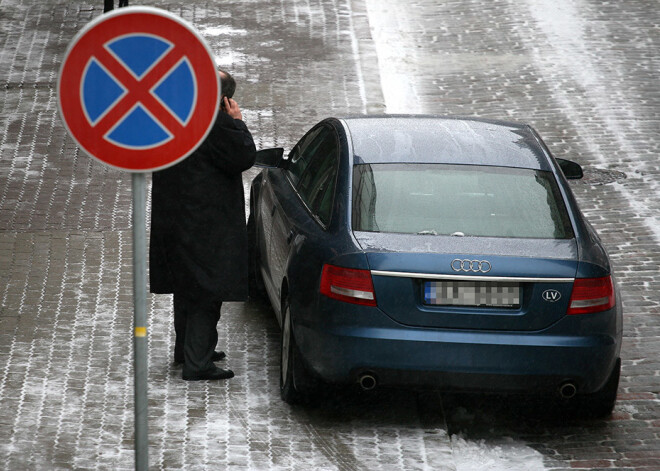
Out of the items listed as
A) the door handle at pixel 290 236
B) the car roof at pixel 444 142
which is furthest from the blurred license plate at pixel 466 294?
the door handle at pixel 290 236

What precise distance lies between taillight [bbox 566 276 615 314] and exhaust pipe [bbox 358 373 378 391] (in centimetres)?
105

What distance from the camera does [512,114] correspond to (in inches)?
564

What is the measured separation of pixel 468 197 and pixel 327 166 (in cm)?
96

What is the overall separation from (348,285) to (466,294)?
0.60 metres

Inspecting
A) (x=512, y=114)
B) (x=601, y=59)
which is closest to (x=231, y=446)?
(x=512, y=114)

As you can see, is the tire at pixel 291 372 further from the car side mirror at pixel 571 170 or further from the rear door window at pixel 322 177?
the car side mirror at pixel 571 170

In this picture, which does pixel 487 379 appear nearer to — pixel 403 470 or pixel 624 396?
pixel 403 470

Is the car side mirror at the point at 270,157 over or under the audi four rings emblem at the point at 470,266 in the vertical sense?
under

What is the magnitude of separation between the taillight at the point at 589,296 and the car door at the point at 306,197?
54.9 inches

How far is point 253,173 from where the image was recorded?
12.3 meters

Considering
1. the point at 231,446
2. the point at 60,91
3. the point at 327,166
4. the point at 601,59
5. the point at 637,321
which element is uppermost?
the point at 60,91

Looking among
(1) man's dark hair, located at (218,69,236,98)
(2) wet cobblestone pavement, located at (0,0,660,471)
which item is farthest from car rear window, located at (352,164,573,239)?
(2) wet cobblestone pavement, located at (0,0,660,471)

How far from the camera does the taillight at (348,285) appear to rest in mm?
6367

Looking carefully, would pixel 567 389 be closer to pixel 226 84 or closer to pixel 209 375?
pixel 209 375
